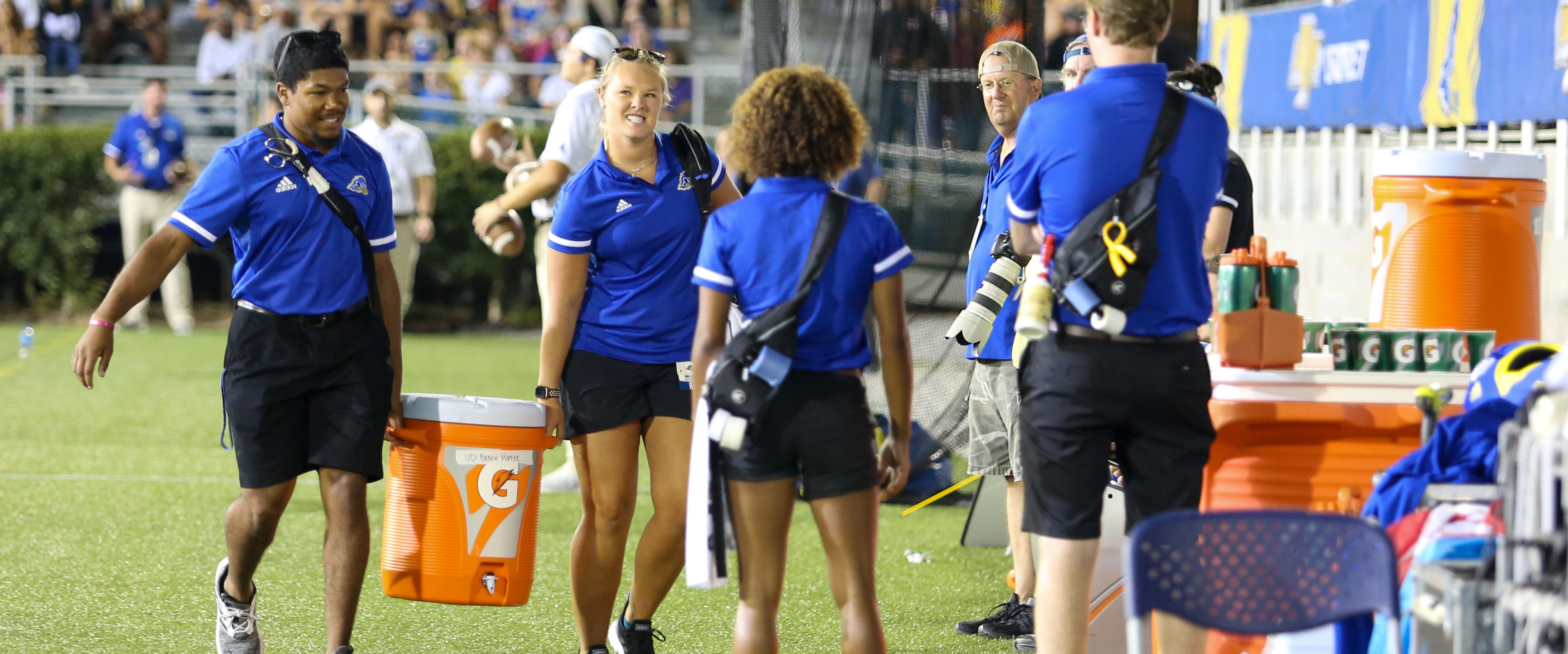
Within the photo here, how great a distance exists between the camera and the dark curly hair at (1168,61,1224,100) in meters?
4.65

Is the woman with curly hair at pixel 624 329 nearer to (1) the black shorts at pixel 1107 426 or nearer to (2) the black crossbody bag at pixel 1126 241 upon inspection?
(1) the black shorts at pixel 1107 426

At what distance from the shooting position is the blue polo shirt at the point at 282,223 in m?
3.99

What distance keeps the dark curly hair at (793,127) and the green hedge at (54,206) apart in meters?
13.4

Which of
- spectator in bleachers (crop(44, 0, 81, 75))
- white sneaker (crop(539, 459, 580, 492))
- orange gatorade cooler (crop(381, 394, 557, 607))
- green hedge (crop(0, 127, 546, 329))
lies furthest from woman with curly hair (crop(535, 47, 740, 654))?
spectator in bleachers (crop(44, 0, 81, 75))

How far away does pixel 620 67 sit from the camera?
161 inches

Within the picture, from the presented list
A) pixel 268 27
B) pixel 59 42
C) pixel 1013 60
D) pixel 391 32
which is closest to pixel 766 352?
pixel 1013 60

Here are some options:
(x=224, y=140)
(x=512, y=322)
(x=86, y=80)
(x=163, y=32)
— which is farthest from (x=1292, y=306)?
(x=163, y=32)

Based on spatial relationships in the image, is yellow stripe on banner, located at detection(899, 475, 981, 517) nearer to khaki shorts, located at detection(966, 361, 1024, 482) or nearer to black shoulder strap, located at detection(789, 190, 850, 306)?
khaki shorts, located at detection(966, 361, 1024, 482)

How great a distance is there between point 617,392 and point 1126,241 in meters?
1.54

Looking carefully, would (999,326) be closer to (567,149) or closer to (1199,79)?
(1199,79)

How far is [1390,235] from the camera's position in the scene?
176 inches

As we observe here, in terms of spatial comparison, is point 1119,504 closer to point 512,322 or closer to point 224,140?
point 512,322

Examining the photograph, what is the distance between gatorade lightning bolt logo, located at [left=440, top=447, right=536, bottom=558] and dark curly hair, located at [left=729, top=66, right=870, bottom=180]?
1330mm

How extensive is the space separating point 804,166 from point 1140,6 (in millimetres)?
774
